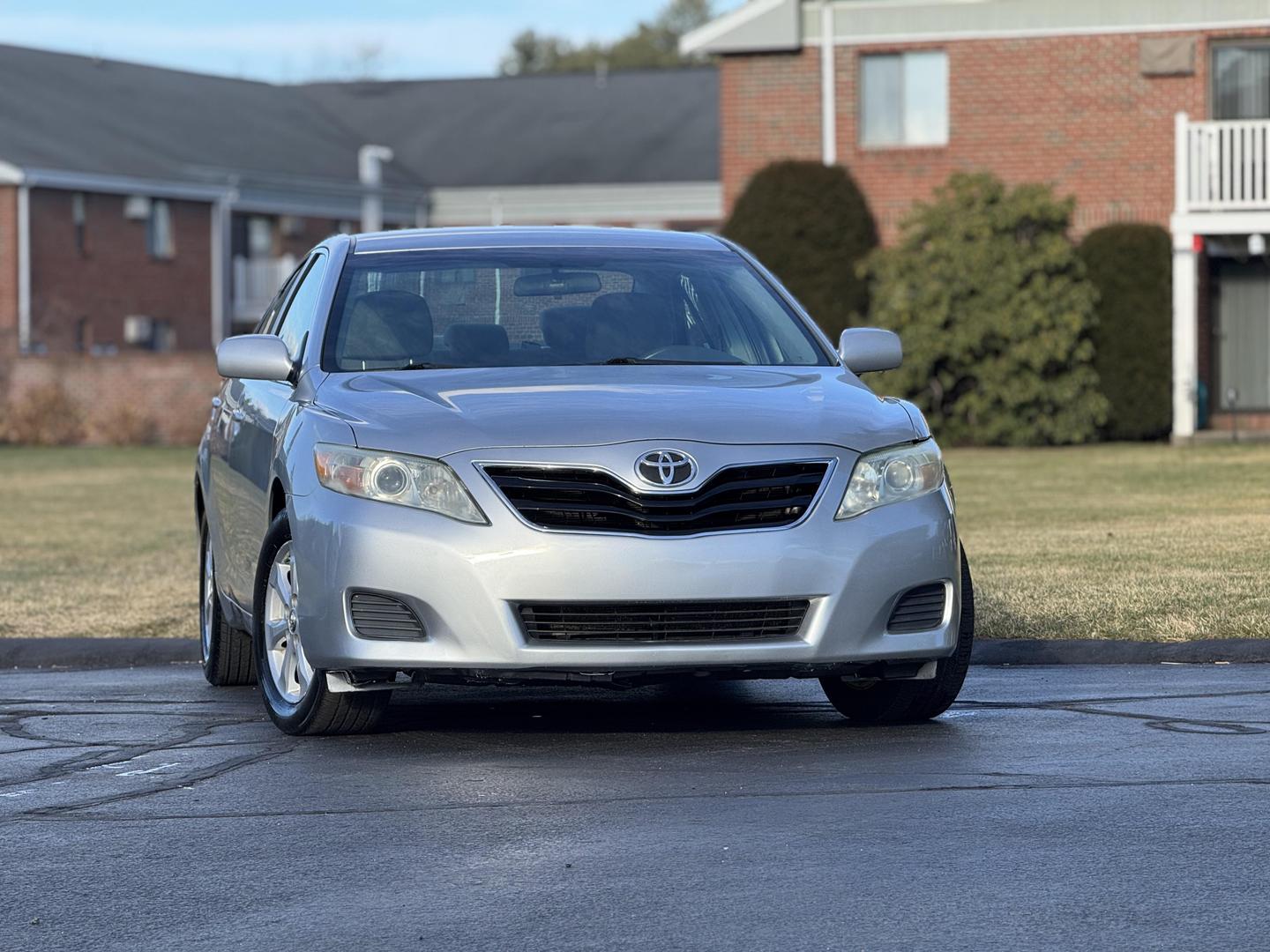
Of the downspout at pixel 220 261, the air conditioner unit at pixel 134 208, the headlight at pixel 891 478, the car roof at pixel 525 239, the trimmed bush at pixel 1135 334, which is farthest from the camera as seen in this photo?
the downspout at pixel 220 261

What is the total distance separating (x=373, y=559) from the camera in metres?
7.07

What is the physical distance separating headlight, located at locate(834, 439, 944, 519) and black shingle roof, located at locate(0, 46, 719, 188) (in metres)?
40.2

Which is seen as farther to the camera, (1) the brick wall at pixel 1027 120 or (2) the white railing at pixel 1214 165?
(1) the brick wall at pixel 1027 120

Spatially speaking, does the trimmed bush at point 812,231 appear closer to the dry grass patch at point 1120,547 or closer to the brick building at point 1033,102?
the brick building at point 1033,102

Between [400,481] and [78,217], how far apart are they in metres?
40.7

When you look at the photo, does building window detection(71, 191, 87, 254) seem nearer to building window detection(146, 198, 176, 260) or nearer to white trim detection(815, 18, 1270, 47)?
building window detection(146, 198, 176, 260)

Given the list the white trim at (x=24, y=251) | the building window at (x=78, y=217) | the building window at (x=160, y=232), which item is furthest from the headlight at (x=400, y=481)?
the building window at (x=160, y=232)

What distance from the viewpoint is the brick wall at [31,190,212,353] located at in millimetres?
44781

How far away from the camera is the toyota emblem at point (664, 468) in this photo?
23.0 ft

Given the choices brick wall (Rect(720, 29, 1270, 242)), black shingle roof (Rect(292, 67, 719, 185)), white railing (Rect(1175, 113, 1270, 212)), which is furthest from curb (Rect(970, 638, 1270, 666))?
black shingle roof (Rect(292, 67, 719, 185))

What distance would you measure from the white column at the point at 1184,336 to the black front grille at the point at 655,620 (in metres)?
24.0

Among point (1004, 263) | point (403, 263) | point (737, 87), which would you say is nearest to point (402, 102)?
point (737, 87)

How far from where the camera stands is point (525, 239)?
8.84 metres

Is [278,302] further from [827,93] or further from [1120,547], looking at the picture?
[827,93]
